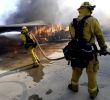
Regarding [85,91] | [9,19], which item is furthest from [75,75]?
[9,19]

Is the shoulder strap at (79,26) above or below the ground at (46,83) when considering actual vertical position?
above

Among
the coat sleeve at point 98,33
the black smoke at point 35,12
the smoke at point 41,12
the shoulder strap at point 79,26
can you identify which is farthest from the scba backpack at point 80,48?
the black smoke at point 35,12

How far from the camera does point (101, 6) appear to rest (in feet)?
69.7

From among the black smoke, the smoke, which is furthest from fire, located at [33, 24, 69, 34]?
the black smoke

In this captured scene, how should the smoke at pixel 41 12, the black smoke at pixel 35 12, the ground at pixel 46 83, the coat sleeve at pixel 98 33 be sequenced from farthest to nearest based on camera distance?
the black smoke at pixel 35 12, the smoke at pixel 41 12, the ground at pixel 46 83, the coat sleeve at pixel 98 33

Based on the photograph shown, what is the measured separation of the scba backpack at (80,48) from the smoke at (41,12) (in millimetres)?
16668

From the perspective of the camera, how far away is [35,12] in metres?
26.6

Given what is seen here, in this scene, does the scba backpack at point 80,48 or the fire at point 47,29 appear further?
the fire at point 47,29

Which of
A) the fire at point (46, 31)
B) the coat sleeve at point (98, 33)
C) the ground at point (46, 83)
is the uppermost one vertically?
the coat sleeve at point (98, 33)

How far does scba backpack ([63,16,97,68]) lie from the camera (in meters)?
5.39

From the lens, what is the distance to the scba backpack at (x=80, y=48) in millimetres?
5391

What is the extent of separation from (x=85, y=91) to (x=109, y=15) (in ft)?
51.5

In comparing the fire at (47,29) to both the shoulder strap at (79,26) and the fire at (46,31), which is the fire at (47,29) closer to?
the fire at (46,31)

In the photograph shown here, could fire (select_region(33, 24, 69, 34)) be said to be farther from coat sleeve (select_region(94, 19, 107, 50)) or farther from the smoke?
coat sleeve (select_region(94, 19, 107, 50))
